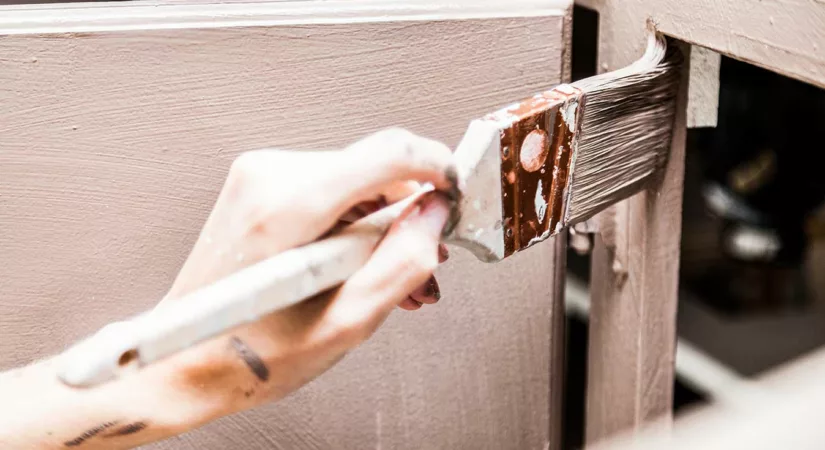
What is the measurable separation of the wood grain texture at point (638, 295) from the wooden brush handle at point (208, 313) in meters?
0.31

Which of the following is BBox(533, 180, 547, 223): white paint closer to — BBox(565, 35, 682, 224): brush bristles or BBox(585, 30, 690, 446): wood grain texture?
BBox(565, 35, 682, 224): brush bristles

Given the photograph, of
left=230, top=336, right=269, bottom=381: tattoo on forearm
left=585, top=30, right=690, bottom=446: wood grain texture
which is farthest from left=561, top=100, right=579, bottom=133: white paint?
left=230, top=336, right=269, bottom=381: tattoo on forearm

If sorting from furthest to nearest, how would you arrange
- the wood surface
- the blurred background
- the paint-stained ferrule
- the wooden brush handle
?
the blurred background → the paint-stained ferrule → the wooden brush handle → the wood surface

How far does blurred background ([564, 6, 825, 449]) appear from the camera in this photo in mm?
1281

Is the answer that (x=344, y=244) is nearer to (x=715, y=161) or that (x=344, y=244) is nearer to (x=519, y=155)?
(x=519, y=155)

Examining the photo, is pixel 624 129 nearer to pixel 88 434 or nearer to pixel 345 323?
pixel 345 323

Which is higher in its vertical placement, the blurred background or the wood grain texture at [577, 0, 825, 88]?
the wood grain texture at [577, 0, 825, 88]

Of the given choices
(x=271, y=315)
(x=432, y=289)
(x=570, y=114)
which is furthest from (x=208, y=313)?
(x=570, y=114)

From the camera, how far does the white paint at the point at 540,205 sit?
527 millimetres

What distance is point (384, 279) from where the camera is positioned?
421 mm

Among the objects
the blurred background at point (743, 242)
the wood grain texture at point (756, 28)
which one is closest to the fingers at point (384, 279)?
the wood grain texture at point (756, 28)

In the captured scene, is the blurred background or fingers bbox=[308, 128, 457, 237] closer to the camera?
fingers bbox=[308, 128, 457, 237]

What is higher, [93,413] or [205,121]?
[205,121]

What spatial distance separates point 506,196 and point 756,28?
0.18 metres
